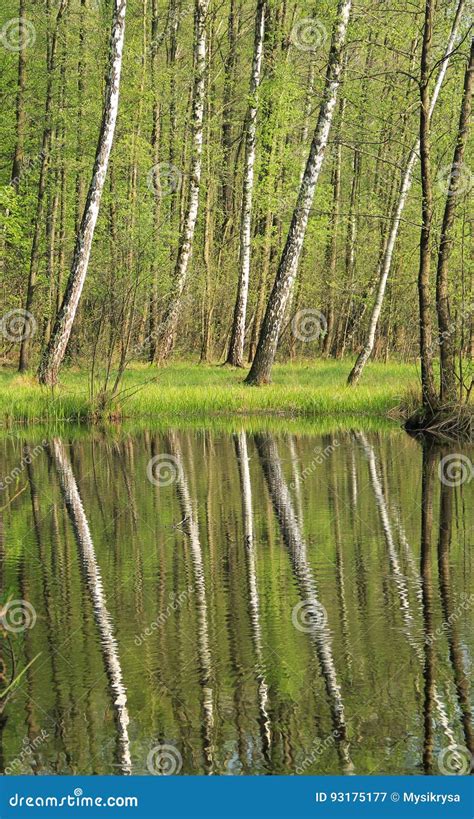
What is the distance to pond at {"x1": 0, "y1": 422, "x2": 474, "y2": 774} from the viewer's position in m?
5.11

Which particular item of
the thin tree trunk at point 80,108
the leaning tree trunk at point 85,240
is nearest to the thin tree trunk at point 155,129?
the thin tree trunk at point 80,108

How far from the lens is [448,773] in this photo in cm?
476

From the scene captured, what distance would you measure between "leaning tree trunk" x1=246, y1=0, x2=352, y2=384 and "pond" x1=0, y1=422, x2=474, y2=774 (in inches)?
422

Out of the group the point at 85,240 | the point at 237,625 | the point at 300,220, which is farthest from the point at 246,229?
the point at 237,625

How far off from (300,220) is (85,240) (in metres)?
4.41

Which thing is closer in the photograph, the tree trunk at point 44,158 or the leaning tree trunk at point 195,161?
the tree trunk at point 44,158

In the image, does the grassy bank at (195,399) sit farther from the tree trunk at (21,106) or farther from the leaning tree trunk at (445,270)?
the tree trunk at (21,106)

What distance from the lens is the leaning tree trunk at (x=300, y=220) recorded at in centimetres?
2273

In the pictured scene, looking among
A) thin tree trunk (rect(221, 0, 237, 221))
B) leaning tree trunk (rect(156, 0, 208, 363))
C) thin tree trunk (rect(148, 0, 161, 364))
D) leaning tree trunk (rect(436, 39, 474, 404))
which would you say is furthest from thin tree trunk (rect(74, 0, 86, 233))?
leaning tree trunk (rect(436, 39, 474, 404))

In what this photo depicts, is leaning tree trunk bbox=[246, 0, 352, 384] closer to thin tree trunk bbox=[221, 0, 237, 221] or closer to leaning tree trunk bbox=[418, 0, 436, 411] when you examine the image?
leaning tree trunk bbox=[418, 0, 436, 411]

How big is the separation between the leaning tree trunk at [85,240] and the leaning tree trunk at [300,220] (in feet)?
13.0

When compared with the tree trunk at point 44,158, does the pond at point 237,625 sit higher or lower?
lower

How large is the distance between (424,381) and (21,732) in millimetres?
14734

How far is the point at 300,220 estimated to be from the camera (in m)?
23.8
